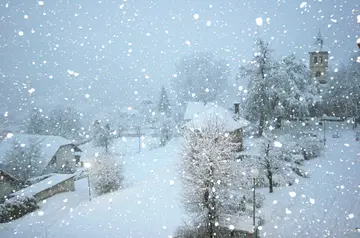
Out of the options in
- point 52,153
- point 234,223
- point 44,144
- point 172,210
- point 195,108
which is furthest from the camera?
point 195,108

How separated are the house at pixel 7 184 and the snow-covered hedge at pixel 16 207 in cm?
714

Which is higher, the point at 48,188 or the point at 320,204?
the point at 320,204

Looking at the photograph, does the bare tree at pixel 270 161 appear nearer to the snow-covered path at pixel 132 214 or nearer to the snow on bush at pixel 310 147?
the snow-covered path at pixel 132 214

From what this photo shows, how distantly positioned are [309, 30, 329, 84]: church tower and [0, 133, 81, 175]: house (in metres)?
42.5

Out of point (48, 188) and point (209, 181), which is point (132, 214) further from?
point (48, 188)

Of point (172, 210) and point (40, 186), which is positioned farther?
point (40, 186)

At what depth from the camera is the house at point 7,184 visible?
2857cm

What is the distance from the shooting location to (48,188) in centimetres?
2614

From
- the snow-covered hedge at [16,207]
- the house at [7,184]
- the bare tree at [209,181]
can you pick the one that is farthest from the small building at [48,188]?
the bare tree at [209,181]

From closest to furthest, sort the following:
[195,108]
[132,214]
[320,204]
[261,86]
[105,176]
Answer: [320,204] < [132,214] < [105,176] < [261,86] < [195,108]

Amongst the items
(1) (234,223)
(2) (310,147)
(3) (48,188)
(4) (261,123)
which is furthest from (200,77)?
(1) (234,223)

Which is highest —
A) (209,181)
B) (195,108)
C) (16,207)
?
(195,108)

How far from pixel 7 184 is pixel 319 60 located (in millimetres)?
50151

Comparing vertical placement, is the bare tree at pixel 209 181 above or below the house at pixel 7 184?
above
